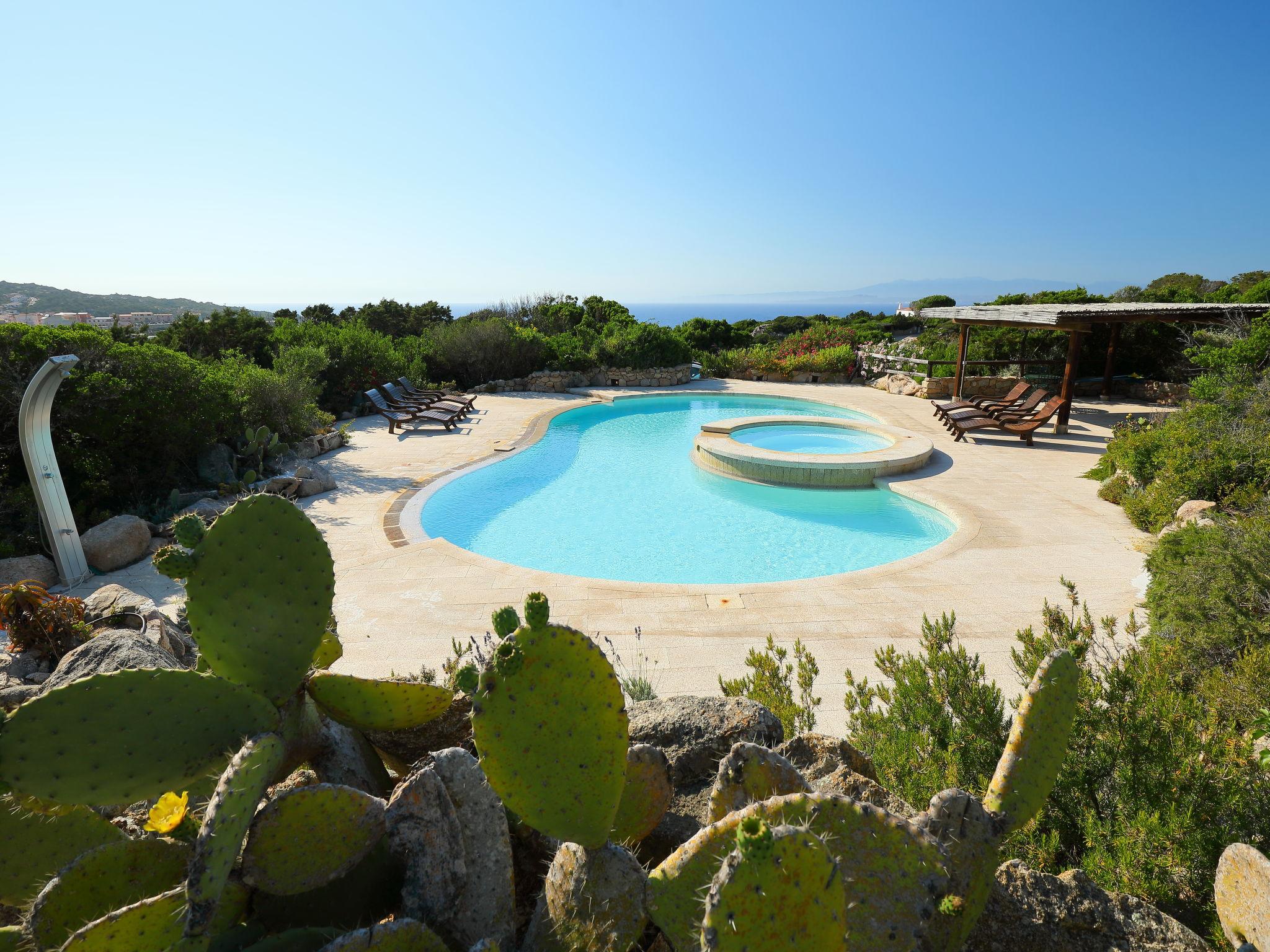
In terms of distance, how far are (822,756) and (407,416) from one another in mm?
13779

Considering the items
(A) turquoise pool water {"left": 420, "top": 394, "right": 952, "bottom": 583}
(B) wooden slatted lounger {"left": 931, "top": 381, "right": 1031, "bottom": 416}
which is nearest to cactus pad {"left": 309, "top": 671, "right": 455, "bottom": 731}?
(A) turquoise pool water {"left": 420, "top": 394, "right": 952, "bottom": 583}

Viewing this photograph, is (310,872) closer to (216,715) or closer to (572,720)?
(216,715)

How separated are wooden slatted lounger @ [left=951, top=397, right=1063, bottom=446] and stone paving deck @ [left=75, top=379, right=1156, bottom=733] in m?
2.60

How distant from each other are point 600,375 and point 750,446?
10.2m

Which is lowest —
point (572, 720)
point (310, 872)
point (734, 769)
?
point (310, 872)

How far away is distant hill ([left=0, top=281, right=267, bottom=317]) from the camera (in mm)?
39812

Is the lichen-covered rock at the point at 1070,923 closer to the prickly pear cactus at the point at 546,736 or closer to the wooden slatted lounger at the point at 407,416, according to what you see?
the prickly pear cactus at the point at 546,736

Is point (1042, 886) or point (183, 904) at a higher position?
point (183, 904)

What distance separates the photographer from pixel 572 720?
5.55ft

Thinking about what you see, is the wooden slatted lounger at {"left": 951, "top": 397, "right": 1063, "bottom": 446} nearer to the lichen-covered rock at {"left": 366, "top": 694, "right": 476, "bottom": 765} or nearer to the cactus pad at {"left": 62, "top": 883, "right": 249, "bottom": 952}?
the lichen-covered rock at {"left": 366, "top": 694, "right": 476, "bottom": 765}

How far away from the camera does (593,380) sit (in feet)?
70.9

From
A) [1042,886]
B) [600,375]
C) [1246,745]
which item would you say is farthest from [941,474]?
[600,375]

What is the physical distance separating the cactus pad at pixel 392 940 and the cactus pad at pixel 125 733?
0.75 metres

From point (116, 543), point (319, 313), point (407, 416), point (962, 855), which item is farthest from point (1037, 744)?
point (319, 313)
